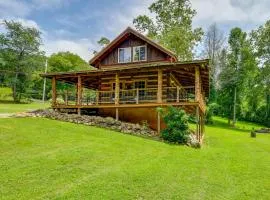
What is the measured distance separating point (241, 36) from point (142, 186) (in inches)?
1830

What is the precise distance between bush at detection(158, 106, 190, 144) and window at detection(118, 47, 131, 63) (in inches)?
369

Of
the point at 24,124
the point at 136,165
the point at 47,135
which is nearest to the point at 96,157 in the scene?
the point at 136,165

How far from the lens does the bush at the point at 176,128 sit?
1905cm

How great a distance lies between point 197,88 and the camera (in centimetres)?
2062

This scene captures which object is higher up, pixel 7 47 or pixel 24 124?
pixel 7 47

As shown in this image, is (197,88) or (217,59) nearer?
(197,88)

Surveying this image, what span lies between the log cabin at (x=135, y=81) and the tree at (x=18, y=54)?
84.6 ft

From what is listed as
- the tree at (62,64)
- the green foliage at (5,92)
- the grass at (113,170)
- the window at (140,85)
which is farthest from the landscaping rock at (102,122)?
the tree at (62,64)

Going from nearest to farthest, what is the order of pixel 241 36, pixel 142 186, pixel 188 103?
pixel 142 186, pixel 188 103, pixel 241 36

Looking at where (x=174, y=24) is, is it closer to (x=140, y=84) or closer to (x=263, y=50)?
(x=263, y=50)

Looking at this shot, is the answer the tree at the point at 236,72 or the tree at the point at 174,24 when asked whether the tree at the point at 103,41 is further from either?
the tree at the point at 236,72

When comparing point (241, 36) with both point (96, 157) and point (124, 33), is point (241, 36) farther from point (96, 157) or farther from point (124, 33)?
point (96, 157)

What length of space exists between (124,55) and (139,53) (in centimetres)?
141

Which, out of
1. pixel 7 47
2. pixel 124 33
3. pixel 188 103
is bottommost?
pixel 188 103
